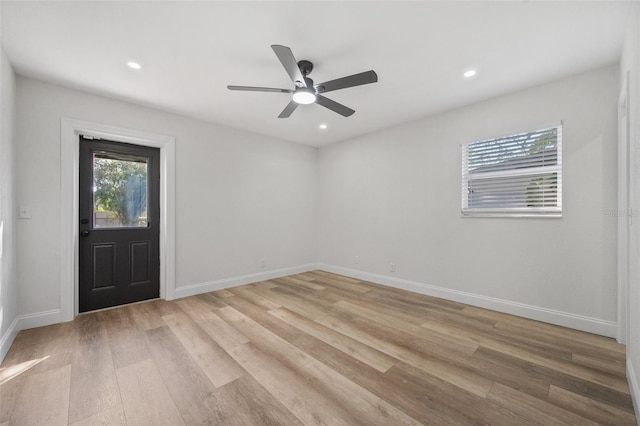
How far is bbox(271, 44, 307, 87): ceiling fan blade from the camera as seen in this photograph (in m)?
1.77

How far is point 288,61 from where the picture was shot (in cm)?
192

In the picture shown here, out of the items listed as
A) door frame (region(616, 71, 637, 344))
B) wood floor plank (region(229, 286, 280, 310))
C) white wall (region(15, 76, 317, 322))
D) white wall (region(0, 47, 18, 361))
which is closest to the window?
door frame (region(616, 71, 637, 344))

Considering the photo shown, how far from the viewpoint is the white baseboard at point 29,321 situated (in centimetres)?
231

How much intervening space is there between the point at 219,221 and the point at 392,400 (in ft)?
11.1

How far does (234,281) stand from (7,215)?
2.61m

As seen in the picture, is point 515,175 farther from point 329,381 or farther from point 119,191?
point 119,191

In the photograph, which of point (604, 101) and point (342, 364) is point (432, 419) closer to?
point (342, 364)

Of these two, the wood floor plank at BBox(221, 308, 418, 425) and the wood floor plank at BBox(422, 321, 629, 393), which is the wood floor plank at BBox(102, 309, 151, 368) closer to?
the wood floor plank at BBox(221, 308, 418, 425)

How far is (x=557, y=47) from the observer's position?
220 cm

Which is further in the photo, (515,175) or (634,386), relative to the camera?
(515,175)

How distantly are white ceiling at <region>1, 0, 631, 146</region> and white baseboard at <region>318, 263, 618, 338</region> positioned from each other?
98.4 inches

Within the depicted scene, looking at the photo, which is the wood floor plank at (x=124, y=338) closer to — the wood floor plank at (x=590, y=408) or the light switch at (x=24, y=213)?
the light switch at (x=24, y=213)

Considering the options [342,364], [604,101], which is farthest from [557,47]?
[342,364]

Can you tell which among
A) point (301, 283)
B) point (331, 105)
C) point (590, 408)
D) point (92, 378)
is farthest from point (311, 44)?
point (301, 283)
